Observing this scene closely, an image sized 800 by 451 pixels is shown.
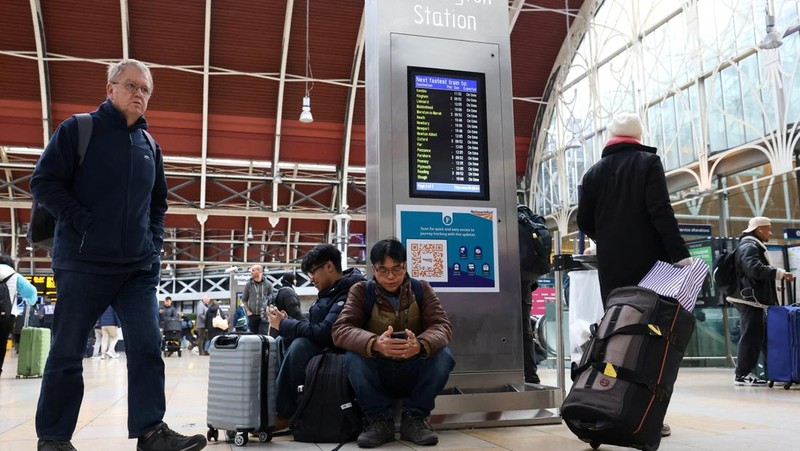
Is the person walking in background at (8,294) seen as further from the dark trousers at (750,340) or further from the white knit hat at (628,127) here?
the dark trousers at (750,340)

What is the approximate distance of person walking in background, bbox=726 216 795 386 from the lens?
668 cm

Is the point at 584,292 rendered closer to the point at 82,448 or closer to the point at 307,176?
the point at 82,448

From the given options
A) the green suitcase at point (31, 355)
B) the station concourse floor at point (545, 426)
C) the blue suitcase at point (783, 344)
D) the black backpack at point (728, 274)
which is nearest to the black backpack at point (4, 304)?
the station concourse floor at point (545, 426)

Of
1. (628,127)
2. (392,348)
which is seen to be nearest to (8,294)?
(392,348)

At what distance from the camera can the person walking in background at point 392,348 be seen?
136 inches

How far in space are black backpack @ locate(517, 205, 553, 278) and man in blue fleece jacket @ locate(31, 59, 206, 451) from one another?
275cm

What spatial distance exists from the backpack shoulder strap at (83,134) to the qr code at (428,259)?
2.00 metres

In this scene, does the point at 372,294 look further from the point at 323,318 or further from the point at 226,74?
the point at 226,74

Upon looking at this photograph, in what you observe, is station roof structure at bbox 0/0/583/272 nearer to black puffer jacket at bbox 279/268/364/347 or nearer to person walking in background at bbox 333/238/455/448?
black puffer jacket at bbox 279/268/364/347

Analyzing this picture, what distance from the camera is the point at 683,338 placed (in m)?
3.13

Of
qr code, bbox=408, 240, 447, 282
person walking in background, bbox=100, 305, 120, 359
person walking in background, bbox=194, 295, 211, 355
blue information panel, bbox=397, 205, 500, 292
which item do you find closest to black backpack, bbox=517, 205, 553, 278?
blue information panel, bbox=397, 205, 500, 292

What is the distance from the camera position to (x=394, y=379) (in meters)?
3.62

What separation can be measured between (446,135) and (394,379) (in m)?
1.74

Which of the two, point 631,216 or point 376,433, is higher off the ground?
point 631,216
